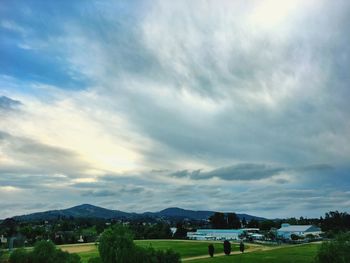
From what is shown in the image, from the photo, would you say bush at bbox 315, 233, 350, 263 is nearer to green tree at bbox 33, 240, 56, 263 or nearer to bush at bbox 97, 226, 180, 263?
bush at bbox 97, 226, 180, 263

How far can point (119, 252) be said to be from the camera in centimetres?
5994

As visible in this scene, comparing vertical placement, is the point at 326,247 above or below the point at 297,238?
below

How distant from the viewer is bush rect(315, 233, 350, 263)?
50406 mm

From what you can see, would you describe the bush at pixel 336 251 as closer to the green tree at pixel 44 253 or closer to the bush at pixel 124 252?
the bush at pixel 124 252

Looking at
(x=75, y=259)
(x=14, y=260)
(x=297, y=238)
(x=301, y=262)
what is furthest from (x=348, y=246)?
(x=297, y=238)

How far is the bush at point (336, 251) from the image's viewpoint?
50406 mm

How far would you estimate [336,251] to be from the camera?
51.0 meters

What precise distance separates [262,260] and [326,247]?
48.5 metres

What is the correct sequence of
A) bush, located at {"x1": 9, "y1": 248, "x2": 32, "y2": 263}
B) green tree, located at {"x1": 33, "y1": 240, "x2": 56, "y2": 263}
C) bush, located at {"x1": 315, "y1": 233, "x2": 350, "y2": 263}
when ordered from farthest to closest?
1. bush, located at {"x1": 9, "y1": 248, "x2": 32, "y2": 263}
2. green tree, located at {"x1": 33, "y1": 240, "x2": 56, "y2": 263}
3. bush, located at {"x1": 315, "y1": 233, "x2": 350, "y2": 263}

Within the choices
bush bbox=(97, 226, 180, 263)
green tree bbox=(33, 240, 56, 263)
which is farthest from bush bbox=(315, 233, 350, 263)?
green tree bbox=(33, 240, 56, 263)

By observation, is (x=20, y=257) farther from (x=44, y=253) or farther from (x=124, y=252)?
(x=124, y=252)

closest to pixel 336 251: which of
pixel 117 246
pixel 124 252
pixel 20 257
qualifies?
pixel 124 252

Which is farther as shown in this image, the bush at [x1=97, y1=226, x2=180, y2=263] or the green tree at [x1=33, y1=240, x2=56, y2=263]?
the green tree at [x1=33, y1=240, x2=56, y2=263]

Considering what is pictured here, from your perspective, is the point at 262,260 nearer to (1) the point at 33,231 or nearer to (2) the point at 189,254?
(2) the point at 189,254
